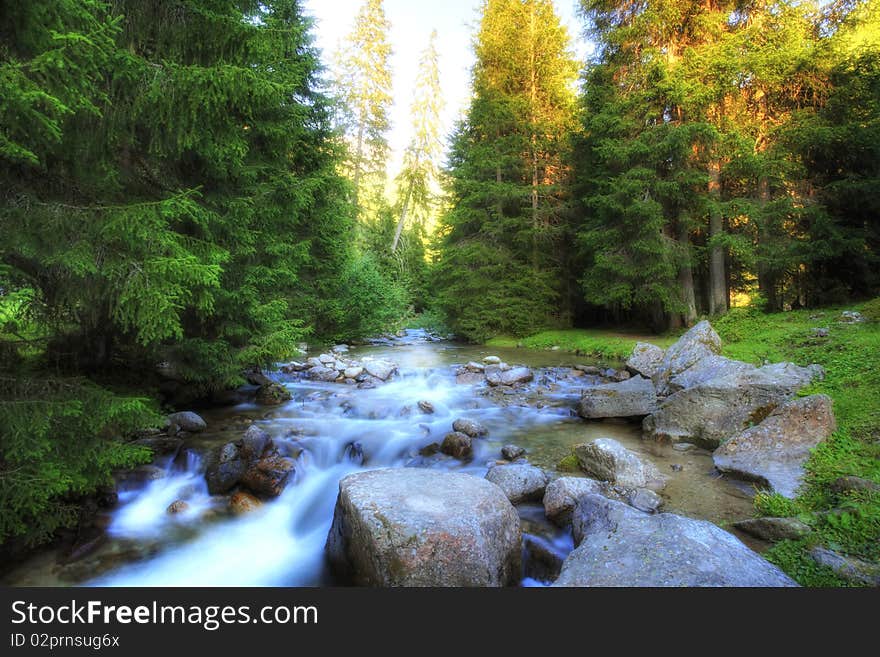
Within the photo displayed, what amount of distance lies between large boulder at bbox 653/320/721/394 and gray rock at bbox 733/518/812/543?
196 inches

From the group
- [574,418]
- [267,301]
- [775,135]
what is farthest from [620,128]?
[267,301]

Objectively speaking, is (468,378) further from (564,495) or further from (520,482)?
(564,495)

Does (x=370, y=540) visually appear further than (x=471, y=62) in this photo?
No

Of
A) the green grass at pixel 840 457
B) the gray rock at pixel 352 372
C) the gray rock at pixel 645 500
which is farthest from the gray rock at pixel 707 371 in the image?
the gray rock at pixel 352 372

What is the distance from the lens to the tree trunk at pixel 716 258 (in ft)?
47.2

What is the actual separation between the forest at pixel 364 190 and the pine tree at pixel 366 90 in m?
0.12

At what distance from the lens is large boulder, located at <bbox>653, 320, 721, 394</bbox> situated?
9000 mm

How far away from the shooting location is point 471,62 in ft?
68.9

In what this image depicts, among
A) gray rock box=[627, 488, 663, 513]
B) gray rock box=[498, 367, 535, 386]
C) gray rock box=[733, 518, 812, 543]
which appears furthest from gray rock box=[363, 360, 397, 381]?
gray rock box=[733, 518, 812, 543]

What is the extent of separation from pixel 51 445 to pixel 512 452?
5326 mm

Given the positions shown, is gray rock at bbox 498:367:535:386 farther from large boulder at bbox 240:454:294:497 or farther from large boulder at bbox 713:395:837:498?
large boulder at bbox 240:454:294:497

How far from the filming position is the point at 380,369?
11984 millimetres

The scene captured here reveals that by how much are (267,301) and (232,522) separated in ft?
14.0

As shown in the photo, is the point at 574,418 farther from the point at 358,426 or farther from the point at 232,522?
the point at 232,522
